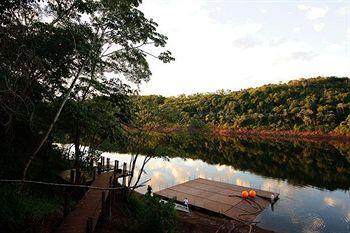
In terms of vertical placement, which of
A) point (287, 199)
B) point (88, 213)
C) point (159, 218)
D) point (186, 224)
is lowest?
point (287, 199)

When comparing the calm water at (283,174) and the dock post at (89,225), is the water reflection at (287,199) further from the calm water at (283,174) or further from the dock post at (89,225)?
the dock post at (89,225)

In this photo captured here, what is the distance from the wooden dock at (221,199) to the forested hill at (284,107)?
144 ft

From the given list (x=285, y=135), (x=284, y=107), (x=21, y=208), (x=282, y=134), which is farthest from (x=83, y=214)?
(x=284, y=107)

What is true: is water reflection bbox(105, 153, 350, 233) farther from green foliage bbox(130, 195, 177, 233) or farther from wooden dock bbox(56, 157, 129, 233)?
wooden dock bbox(56, 157, 129, 233)

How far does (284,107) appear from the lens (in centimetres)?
10062

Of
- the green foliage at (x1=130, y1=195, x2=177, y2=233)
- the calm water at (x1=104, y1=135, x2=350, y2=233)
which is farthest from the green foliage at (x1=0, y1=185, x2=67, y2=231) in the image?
the calm water at (x1=104, y1=135, x2=350, y2=233)

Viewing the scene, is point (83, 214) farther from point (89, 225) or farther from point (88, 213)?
point (89, 225)

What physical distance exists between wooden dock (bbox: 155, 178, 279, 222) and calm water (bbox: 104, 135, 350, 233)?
3.83 ft

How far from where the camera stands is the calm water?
24.7 metres

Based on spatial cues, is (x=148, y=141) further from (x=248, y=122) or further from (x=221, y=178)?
(x=248, y=122)

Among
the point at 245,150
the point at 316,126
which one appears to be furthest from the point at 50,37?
the point at 316,126

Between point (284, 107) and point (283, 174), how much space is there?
6276 centimetres

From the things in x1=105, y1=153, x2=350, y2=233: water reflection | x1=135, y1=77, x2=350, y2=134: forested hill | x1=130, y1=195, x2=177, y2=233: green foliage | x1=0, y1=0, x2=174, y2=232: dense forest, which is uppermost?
x1=135, y1=77, x2=350, y2=134: forested hill

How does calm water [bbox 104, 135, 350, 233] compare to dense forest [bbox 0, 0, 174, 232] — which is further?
calm water [bbox 104, 135, 350, 233]
